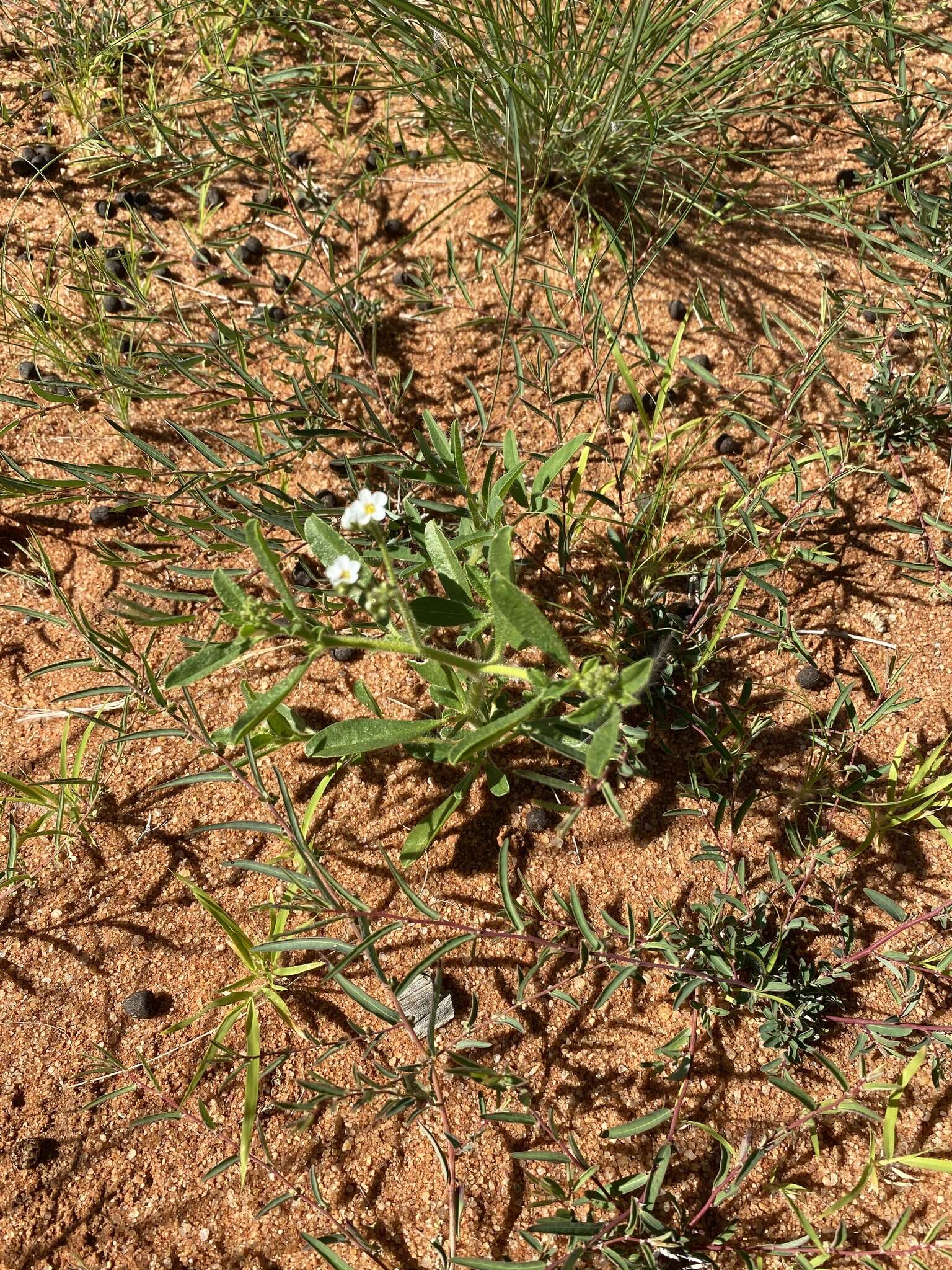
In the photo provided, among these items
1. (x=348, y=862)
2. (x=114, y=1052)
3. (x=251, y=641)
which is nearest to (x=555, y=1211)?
(x=348, y=862)

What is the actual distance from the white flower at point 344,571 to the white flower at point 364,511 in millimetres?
55

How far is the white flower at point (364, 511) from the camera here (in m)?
1.33

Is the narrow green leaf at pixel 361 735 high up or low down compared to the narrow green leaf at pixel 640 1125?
up

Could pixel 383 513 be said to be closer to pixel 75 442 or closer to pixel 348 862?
pixel 348 862

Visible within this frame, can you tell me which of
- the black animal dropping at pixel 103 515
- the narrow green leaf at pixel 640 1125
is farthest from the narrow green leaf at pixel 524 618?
the black animal dropping at pixel 103 515

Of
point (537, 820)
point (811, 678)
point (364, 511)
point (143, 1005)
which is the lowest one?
point (143, 1005)

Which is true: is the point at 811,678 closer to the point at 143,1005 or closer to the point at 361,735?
the point at 361,735

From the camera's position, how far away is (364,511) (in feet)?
4.50

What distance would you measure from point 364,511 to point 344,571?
109 mm

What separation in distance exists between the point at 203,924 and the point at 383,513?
90 centimetres

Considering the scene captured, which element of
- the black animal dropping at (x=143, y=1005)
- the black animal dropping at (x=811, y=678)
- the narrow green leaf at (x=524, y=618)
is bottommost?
the black animal dropping at (x=143, y=1005)

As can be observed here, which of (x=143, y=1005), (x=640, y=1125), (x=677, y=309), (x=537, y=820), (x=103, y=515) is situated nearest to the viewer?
(x=640, y=1125)

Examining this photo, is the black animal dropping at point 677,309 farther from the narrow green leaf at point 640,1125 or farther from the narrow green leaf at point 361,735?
the narrow green leaf at point 640,1125

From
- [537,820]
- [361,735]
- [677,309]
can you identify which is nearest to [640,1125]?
[537,820]
